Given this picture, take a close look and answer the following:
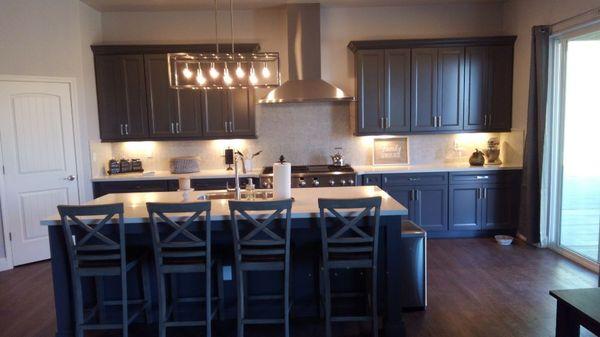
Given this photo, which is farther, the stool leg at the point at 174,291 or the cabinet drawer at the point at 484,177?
the cabinet drawer at the point at 484,177

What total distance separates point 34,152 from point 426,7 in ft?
17.3

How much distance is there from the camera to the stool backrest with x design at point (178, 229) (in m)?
2.75

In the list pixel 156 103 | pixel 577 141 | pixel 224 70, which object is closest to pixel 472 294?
pixel 577 141

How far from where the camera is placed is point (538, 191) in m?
4.85

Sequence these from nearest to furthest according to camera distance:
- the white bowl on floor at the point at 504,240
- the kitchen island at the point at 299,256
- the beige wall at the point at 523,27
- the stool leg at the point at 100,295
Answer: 1. the kitchen island at the point at 299,256
2. the stool leg at the point at 100,295
3. the beige wall at the point at 523,27
4. the white bowl on floor at the point at 504,240

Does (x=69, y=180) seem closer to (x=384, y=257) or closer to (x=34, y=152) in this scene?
(x=34, y=152)

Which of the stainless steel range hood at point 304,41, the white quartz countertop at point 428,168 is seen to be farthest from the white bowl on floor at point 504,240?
the stainless steel range hood at point 304,41

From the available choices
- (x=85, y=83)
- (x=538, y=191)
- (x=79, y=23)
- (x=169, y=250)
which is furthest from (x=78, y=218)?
(x=538, y=191)

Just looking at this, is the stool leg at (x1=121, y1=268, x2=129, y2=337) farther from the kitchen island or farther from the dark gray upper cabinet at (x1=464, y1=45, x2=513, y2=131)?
the dark gray upper cabinet at (x1=464, y1=45, x2=513, y2=131)

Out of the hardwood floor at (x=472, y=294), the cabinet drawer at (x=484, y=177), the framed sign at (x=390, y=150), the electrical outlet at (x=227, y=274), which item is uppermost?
the framed sign at (x=390, y=150)

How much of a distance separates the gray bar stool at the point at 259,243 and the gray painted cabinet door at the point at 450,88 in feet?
11.2

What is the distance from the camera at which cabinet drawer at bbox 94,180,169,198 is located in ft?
17.3

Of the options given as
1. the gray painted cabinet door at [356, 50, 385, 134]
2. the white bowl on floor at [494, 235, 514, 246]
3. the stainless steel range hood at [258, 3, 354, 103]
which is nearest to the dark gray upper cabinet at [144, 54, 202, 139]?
the stainless steel range hood at [258, 3, 354, 103]

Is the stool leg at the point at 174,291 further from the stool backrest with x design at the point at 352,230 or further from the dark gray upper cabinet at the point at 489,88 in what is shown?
the dark gray upper cabinet at the point at 489,88
